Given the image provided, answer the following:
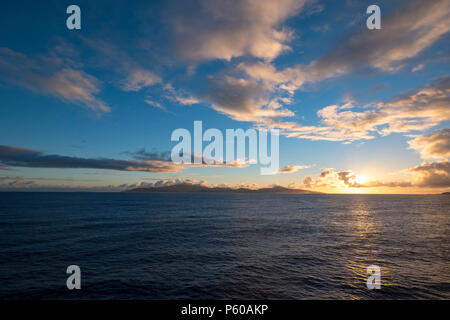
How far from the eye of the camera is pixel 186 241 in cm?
3722

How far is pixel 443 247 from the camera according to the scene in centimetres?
3434

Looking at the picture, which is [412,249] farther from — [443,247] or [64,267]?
[64,267]

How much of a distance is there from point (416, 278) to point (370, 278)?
5.23 metres
